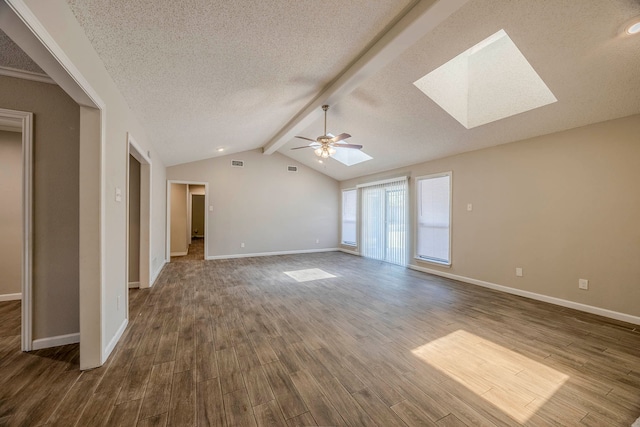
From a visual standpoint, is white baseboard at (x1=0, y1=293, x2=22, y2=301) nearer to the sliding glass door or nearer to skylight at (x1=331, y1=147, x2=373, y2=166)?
skylight at (x1=331, y1=147, x2=373, y2=166)

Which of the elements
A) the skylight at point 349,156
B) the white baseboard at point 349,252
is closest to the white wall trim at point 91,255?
the skylight at point 349,156

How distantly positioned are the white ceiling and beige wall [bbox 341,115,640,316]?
0.33m

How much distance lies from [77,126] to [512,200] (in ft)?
18.5

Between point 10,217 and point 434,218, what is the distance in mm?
6762

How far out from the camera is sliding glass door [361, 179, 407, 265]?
19.7 feet

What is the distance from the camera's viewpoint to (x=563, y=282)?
11.3 ft

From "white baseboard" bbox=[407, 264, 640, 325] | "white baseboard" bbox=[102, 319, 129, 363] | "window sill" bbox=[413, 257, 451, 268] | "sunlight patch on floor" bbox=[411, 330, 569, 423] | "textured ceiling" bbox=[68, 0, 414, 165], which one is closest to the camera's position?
"sunlight patch on floor" bbox=[411, 330, 569, 423]

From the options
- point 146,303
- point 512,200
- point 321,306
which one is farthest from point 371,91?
point 146,303

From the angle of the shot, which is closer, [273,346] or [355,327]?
[273,346]

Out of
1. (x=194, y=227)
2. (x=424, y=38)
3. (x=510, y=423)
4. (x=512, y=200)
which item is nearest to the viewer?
(x=510, y=423)

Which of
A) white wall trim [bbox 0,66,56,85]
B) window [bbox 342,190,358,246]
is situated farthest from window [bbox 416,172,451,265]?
white wall trim [bbox 0,66,56,85]

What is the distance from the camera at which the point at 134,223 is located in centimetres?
415

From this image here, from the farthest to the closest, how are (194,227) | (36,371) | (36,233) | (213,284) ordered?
(194,227) → (213,284) → (36,233) → (36,371)

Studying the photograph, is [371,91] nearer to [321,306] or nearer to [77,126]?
[321,306]
